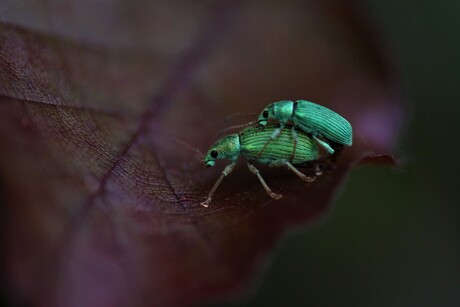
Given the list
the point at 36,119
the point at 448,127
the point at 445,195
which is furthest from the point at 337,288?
the point at 36,119

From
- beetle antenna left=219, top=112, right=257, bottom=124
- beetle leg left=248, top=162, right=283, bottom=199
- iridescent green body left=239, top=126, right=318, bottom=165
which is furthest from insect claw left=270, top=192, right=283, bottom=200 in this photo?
beetle antenna left=219, top=112, right=257, bottom=124

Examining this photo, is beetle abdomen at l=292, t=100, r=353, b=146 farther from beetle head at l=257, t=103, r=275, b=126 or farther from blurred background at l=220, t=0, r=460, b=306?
blurred background at l=220, t=0, r=460, b=306

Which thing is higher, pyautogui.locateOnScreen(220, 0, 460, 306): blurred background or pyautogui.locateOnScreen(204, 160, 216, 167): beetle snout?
pyautogui.locateOnScreen(220, 0, 460, 306): blurred background

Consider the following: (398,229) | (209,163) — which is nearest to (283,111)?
(209,163)

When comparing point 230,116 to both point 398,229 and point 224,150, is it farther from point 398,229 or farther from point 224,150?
point 398,229

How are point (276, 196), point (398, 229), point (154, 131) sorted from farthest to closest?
point (398, 229), point (154, 131), point (276, 196)

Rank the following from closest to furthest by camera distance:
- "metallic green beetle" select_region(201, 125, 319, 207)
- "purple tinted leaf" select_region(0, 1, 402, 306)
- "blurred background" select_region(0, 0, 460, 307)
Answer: "purple tinted leaf" select_region(0, 1, 402, 306)
"metallic green beetle" select_region(201, 125, 319, 207)
"blurred background" select_region(0, 0, 460, 307)

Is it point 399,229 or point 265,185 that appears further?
point 399,229
